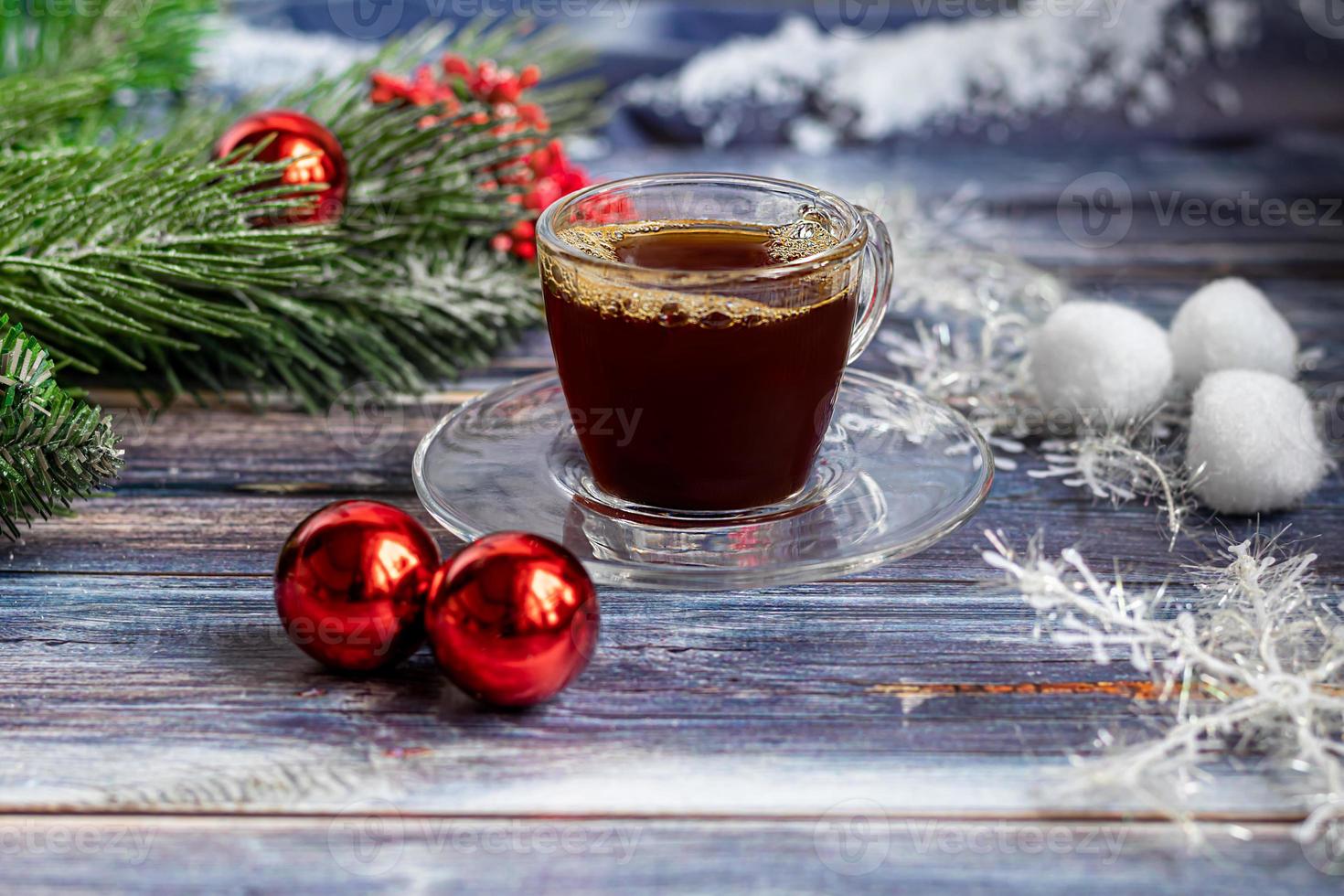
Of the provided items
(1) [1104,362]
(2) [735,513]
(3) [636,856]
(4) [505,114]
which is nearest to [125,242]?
(4) [505,114]

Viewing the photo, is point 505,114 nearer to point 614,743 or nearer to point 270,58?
point 614,743

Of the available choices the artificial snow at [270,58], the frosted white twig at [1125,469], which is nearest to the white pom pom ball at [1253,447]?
the frosted white twig at [1125,469]

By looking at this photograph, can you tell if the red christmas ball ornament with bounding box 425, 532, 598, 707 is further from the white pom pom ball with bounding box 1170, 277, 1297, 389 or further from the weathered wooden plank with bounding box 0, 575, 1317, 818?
the white pom pom ball with bounding box 1170, 277, 1297, 389

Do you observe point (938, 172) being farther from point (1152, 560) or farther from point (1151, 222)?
point (1152, 560)

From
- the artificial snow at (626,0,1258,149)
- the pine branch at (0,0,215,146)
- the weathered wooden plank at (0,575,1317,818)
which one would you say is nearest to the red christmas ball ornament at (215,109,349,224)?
the pine branch at (0,0,215,146)

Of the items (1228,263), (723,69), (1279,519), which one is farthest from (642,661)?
(723,69)

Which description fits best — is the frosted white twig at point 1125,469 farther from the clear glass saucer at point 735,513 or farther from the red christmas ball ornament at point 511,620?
the red christmas ball ornament at point 511,620
